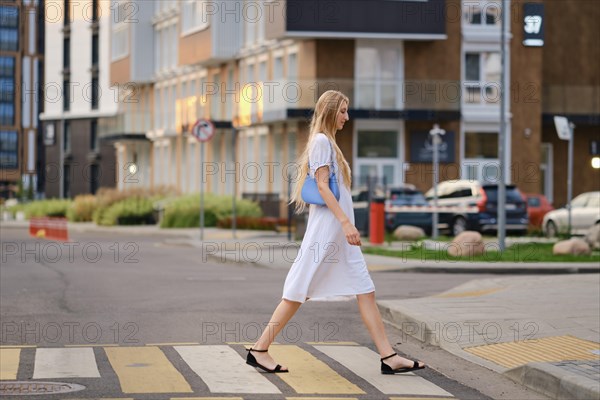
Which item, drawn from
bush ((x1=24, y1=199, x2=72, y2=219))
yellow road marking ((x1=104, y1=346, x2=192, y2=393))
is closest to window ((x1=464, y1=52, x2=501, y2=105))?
bush ((x1=24, y1=199, x2=72, y2=219))

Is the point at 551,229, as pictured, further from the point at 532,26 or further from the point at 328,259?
the point at 328,259

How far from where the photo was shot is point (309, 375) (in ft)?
32.3

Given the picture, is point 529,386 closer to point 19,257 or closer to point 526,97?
point 19,257

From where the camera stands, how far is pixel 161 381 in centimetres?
952

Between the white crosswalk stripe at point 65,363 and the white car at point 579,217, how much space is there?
26.6 metres

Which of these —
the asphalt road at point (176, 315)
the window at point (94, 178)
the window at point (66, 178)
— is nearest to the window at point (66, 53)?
the window at point (66, 178)

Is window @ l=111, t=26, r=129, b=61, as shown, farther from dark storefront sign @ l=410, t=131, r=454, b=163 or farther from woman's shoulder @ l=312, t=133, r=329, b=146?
woman's shoulder @ l=312, t=133, r=329, b=146

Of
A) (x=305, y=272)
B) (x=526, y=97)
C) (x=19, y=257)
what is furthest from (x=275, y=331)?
(x=526, y=97)

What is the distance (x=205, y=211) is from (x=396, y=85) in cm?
846

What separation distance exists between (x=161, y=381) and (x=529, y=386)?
254 cm

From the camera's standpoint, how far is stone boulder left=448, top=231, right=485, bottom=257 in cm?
2645

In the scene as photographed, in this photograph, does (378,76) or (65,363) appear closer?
(65,363)

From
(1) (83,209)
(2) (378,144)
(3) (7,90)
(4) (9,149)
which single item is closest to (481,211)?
(2) (378,144)

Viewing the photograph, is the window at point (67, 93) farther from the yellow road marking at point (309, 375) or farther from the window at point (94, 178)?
the yellow road marking at point (309, 375)
